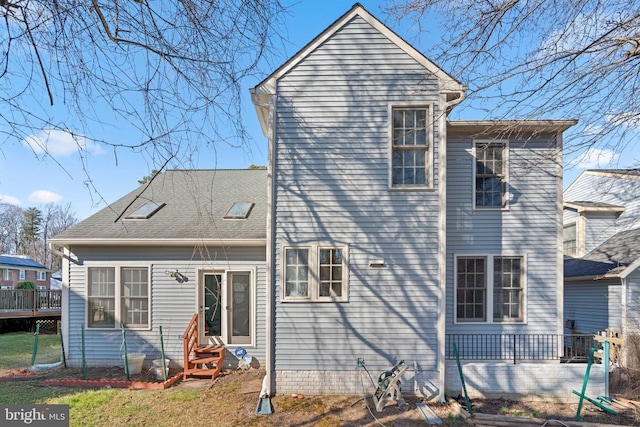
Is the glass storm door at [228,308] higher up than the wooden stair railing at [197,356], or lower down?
higher up

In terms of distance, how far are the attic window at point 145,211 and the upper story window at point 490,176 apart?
8.21 meters

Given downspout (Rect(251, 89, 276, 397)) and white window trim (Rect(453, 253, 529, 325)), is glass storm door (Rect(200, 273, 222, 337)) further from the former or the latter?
white window trim (Rect(453, 253, 529, 325))

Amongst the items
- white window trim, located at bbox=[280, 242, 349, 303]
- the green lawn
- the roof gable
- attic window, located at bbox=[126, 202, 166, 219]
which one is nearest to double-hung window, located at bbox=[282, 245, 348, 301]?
white window trim, located at bbox=[280, 242, 349, 303]

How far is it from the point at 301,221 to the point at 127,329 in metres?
5.39

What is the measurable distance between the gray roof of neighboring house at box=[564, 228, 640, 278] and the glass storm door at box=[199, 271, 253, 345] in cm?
957

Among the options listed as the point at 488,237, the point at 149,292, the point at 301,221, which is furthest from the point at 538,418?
the point at 149,292

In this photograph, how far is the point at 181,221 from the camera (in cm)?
921

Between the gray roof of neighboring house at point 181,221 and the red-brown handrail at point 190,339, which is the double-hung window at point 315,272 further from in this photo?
the red-brown handrail at point 190,339

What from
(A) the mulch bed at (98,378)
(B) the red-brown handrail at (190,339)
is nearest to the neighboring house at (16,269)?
(A) the mulch bed at (98,378)

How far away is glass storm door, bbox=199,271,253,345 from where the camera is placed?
8.45 metres

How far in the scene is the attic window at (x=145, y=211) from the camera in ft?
30.7

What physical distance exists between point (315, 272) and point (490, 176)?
4556mm

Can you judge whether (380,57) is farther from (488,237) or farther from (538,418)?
(538,418)

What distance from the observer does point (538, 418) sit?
19.7ft
